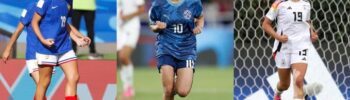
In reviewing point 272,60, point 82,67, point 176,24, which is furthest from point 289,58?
point 82,67

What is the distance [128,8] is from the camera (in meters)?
9.43

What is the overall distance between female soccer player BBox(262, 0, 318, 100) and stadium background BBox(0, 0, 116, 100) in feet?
5.62

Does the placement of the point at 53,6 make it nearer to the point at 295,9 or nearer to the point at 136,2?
the point at 136,2

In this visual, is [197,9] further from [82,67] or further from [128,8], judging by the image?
[82,67]

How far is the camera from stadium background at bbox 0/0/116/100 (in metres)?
9.45

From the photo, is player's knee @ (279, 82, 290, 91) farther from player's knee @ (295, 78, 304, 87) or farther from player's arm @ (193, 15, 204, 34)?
player's arm @ (193, 15, 204, 34)

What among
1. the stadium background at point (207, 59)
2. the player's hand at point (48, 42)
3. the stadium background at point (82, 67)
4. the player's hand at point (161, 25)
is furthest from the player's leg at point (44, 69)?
the stadium background at point (207, 59)

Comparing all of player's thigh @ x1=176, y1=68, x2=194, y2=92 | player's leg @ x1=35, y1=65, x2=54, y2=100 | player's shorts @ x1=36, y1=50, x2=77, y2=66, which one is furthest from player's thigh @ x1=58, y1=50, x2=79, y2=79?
player's thigh @ x1=176, y1=68, x2=194, y2=92

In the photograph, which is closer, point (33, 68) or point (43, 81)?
point (43, 81)

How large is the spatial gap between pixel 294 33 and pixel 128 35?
5.87ft

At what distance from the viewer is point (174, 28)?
28.7 ft

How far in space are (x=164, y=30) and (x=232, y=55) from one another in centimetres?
196

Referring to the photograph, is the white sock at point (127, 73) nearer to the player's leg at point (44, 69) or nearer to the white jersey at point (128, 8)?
the white jersey at point (128, 8)

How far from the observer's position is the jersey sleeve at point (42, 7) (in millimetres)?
8172
